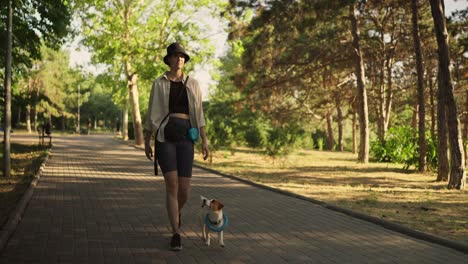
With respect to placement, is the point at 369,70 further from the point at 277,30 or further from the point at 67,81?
the point at 67,81

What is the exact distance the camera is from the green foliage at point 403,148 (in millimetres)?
17969

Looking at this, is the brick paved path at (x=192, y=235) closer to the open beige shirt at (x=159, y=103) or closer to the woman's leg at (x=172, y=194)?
the woman's leg at (x=172, y=194)

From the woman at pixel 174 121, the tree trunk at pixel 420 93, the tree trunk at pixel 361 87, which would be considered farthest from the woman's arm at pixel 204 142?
the tree trunk at pixel 361 87

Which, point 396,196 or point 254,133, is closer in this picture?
point 396,196

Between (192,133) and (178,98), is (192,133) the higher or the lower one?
the lower one

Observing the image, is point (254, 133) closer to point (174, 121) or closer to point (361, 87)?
point (361, 87)

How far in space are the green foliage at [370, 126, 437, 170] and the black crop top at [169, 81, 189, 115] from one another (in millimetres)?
14911

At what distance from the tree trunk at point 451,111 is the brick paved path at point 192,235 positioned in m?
5.47

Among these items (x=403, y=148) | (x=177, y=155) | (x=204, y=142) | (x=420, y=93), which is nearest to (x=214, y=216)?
(x=177, y=155)

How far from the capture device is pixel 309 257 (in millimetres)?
5172

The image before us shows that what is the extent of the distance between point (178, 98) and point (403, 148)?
17.7m

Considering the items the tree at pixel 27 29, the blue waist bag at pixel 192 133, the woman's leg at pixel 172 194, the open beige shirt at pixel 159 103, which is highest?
the tree at pixel 27 29

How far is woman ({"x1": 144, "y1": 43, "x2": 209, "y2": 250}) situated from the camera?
17.1ft

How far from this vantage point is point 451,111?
1252cm
